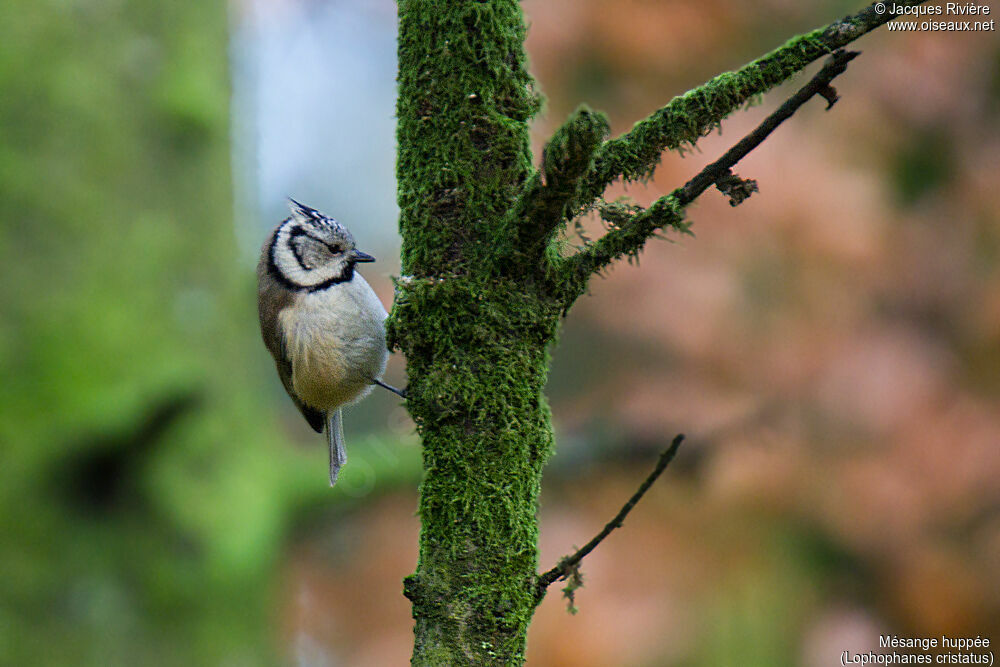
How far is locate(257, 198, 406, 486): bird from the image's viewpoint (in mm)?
3039

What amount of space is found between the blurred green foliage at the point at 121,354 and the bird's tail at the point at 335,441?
0.55 m

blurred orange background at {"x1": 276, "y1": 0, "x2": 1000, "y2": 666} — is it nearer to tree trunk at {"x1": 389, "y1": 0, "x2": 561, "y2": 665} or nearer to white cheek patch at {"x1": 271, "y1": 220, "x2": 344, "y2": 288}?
white cheek patch at {"x1": 271, "y1": 220, "x2": 344, "y2": 288}

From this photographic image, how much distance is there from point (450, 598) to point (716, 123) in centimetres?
92

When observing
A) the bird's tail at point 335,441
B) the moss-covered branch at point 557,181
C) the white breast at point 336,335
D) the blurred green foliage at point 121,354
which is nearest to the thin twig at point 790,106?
the moss-covered branch at point 557,181

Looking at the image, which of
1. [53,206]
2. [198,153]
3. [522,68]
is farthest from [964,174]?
[53,206]

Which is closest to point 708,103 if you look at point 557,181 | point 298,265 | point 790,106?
point 790,106

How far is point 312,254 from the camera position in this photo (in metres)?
3.12

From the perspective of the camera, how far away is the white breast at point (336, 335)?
3.03 metres

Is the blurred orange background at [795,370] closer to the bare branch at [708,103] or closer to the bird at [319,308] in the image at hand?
the bird at [319,308]

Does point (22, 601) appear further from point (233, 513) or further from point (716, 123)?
point (716, 123)

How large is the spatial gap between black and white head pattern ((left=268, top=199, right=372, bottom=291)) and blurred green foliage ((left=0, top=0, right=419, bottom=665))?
106 cm

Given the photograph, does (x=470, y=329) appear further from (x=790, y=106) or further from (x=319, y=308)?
(x=319, y=308)

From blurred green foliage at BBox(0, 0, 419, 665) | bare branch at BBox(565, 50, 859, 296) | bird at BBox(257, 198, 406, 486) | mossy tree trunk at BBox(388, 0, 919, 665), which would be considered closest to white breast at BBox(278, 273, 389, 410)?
bird at BBox(257, 198, 406, 486)

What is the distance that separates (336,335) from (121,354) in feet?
4.14
